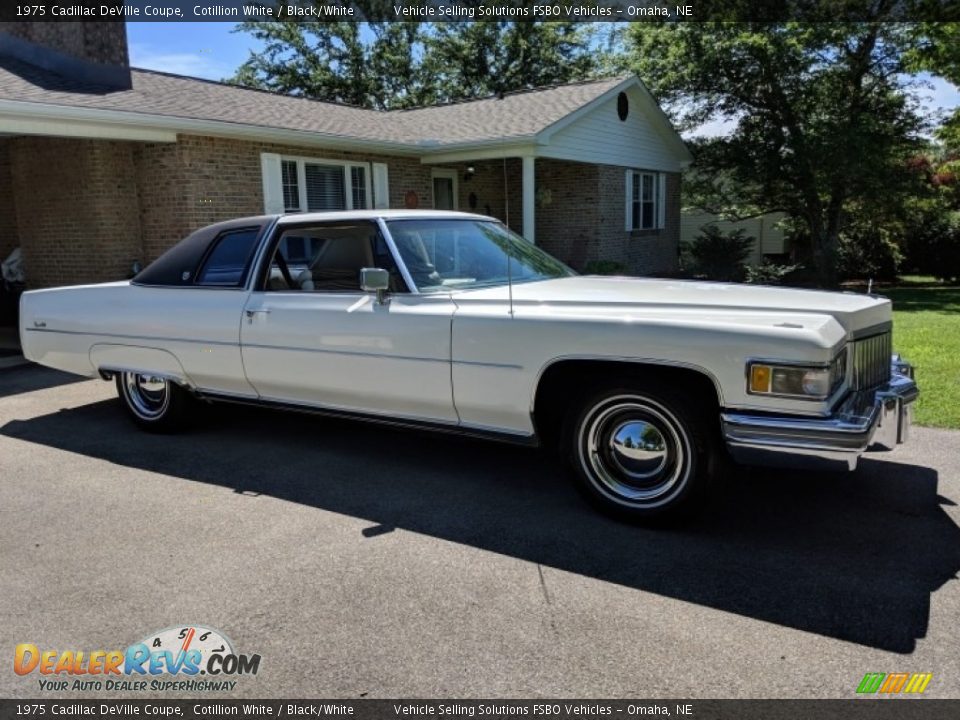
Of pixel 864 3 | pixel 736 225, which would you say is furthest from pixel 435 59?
pixel 864 3

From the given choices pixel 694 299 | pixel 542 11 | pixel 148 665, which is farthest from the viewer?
pixel 542 11

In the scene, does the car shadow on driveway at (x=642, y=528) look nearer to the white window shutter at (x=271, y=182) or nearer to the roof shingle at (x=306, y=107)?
the roof shingle at (x=306, y=107)

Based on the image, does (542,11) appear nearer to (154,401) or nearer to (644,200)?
(644,200)

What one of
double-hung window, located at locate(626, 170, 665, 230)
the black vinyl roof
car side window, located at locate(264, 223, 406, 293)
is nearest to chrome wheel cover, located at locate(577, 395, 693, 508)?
car side window, located at locate(264, 223, 406, 293)

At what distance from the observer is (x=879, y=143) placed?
18.7 metres

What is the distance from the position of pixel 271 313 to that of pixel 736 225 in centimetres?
2815

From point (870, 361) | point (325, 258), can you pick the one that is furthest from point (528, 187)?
point (870, 361)

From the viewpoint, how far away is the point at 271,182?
485 inches

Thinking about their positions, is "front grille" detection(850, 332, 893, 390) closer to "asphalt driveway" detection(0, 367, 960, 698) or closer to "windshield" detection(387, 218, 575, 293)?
"asphalt driveway" detection(0, 367, 960, 698)

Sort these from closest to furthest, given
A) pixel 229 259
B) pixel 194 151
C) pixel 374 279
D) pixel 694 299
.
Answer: pixel 694 299
pixel 374 279
pixel 229 259
pixel 194 151

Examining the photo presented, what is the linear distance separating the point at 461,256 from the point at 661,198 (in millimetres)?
16634

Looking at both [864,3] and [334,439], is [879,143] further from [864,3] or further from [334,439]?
[334,439]

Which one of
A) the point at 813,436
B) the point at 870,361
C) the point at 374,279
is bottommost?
the point at 813,436

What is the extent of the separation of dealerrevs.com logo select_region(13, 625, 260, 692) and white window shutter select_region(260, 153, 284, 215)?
1004cm
